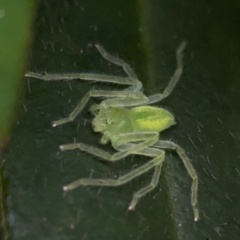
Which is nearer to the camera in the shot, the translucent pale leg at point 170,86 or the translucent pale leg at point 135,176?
the translucent pale leg at point 135,176

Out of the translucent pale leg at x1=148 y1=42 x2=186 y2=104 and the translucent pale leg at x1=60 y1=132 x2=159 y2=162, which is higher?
the translucent pale leg at x1=148 y1=42 x2=186 y2=104

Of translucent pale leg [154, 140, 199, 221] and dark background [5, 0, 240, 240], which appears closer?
dark background [5, 0, 240, 240]

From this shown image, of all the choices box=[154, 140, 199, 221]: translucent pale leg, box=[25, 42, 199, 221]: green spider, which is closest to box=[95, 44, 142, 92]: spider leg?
box=[25, 42, 199, 221]: green spider

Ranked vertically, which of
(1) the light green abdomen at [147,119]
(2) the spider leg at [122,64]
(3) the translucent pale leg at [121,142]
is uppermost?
(2) the spider leg at [122,64]

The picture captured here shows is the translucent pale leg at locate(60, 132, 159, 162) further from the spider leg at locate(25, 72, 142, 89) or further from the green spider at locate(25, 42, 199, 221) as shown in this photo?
the spider leg at locate(25, 72, 142, 89)

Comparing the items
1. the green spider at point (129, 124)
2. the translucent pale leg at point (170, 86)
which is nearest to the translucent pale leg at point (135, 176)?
the green spider at point (129, 124)

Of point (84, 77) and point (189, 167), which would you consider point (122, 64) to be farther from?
point (189, 167)

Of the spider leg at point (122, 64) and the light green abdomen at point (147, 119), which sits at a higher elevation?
the spider leg at point (122, 64)

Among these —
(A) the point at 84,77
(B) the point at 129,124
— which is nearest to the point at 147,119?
(B) the point at 129,124

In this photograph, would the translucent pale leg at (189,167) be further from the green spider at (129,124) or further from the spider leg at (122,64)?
the spider leg at (122,64)
